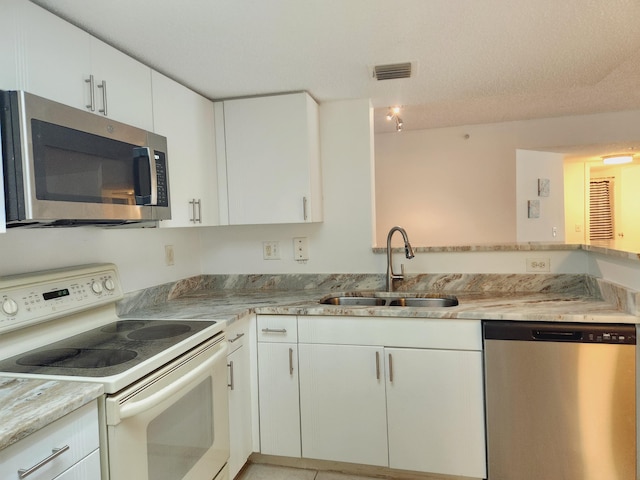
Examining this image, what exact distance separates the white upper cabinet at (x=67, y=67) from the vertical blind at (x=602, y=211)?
6.52 metres

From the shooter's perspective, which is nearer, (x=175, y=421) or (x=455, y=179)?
(x=175, y=421)

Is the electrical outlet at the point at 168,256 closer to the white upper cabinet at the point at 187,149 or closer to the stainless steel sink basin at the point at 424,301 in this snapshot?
the white upper cabinet at the point at 187,149

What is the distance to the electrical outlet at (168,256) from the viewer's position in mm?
2352

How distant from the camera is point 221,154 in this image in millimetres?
2365

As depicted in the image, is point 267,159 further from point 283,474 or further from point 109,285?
point 283,474

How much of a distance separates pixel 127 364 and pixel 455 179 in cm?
357

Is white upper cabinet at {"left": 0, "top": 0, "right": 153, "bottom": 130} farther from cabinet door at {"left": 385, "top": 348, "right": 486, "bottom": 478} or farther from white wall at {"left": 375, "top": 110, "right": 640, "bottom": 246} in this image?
white wall at {"left": 375, "top": 110, "right": 640, "bottom": 246}

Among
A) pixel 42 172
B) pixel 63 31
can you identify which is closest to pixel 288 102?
pixel 63 31

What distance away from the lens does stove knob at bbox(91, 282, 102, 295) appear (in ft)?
5.59

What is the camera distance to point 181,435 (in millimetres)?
1447

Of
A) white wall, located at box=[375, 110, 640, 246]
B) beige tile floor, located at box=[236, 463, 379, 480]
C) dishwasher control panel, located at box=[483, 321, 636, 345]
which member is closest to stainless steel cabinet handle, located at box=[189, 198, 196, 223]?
beige tile floor, located at box=[236, 463, 379, 480]

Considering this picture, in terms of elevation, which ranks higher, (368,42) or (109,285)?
(368,42)

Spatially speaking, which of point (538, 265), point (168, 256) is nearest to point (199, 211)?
point (168, 256)

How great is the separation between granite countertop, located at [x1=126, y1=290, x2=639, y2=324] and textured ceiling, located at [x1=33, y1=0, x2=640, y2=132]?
113 centimetres
